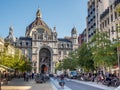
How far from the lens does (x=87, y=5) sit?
12494 cm

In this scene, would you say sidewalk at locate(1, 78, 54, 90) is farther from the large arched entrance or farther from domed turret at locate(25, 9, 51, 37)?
domed turret at locate(25, 9, 51, 37)

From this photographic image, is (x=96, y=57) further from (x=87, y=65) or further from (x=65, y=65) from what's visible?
(x=65, y=65)

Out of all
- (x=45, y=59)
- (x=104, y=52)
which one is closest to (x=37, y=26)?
(x=45, y=59)

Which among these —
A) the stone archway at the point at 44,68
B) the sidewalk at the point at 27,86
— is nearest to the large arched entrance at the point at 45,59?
the stone archway at the point at 44,68

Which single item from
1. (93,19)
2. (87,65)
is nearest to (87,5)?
(93,19)

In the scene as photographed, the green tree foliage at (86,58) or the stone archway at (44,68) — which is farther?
the stone archway at (44,68)

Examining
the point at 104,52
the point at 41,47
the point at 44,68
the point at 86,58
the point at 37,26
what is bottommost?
the point at 44,68

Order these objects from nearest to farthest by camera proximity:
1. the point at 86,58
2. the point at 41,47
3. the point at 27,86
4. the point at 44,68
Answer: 1. the point at 27,86
2. the point at 86,58
3. the point at 41,47
4. the point at 44,68

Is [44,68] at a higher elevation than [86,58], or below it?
below

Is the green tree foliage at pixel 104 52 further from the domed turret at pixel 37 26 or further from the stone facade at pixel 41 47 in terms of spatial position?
the domed turret at pixel 37 26

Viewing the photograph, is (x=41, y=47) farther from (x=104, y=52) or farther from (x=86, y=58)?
(x=104, y=52)

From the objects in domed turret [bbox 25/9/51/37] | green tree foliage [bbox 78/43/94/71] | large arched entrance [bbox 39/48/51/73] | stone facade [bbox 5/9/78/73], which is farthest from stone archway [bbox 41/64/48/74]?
green tree foliage [bbox 78/43/94/71]

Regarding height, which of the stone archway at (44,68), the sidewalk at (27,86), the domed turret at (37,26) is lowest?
the sidewalk at (27,86)

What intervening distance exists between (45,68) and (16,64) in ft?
310
